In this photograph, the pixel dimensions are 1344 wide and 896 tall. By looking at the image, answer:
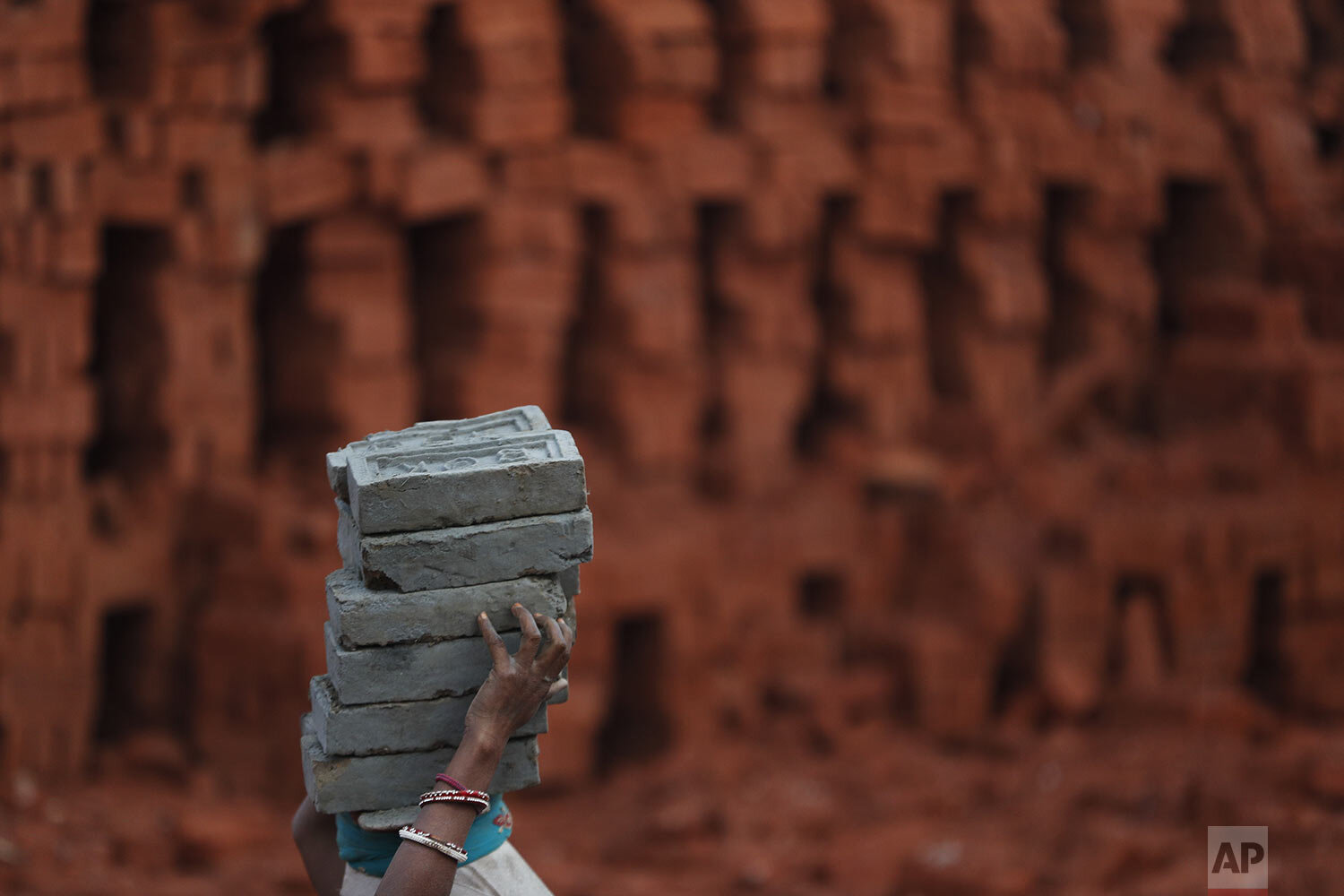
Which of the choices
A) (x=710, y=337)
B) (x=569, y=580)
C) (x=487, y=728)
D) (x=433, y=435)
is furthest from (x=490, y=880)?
(x=710, y=337)

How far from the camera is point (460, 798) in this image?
3.48 m

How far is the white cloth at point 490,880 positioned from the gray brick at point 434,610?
0.47 meters

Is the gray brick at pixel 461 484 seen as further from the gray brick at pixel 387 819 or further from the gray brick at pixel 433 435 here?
the gray brick at pixel 387 819

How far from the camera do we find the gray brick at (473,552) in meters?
3.79

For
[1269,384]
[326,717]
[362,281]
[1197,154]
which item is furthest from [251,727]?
[1197,154]

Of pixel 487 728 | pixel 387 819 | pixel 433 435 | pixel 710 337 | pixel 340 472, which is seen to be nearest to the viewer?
pixel 487 728

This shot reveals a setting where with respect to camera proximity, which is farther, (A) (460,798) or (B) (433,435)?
(B) (433,435)

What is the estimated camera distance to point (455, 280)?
11.0m

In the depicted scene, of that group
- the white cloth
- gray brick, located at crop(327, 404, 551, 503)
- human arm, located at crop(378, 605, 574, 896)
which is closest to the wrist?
human arm, located at crop(378, 605, 574, 896)

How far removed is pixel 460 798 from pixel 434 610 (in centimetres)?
45

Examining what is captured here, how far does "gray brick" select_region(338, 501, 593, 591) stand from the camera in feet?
12.4

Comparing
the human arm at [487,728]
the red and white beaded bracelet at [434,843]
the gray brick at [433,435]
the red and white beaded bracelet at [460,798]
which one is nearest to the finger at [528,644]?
the human arm at [487,728]

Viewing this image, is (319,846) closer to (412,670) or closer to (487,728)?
(412,670)

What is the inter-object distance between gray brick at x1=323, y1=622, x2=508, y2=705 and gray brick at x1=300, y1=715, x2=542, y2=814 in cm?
13
